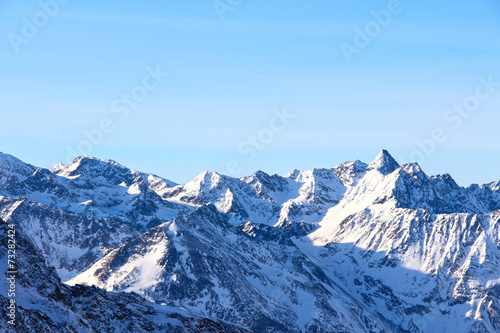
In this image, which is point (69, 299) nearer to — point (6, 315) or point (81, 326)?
point (81, 326)

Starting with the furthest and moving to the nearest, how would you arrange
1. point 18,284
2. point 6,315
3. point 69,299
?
point 69,299 < point 18,284 < point 6,315

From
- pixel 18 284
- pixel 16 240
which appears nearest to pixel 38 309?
pixel 18 284

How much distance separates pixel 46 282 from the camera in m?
190

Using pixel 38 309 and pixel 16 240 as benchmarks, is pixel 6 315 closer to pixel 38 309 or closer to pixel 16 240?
pixel 38 309

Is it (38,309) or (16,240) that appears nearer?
(38,309)

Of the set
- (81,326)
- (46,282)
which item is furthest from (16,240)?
(81,326)

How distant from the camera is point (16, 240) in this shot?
193375 millimetres

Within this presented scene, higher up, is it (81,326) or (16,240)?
(16,240)

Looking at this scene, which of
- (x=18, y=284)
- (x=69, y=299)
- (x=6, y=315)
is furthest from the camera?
(x=69, y=299)

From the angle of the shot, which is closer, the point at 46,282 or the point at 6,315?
the point at 6,315

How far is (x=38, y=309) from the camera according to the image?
181 m

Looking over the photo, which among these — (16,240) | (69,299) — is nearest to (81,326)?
(69,299)

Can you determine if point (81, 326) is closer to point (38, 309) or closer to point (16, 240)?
point (38, 309)

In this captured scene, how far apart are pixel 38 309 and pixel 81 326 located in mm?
11894
